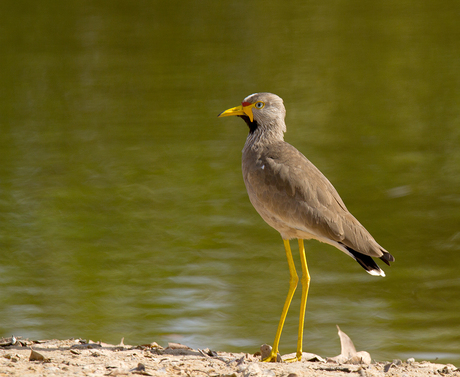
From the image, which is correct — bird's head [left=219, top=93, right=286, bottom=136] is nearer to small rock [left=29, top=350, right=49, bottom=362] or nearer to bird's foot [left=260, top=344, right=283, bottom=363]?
bird's foot [left=260, top=344, right=283, bottom=363]

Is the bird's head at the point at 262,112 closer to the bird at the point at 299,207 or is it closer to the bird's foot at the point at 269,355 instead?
the bird at the point at 299,207

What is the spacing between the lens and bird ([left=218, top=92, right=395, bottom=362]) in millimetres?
4918

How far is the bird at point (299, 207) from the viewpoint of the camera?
492 cm

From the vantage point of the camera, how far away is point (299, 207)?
5008 millimetres

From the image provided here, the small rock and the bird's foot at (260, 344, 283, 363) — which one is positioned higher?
the bird's foot at (260, 344, 283, 363)

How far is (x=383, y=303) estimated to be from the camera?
7285mm

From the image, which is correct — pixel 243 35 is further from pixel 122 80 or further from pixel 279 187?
pixel 279 187

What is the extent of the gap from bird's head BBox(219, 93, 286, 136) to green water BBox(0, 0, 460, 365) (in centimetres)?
202

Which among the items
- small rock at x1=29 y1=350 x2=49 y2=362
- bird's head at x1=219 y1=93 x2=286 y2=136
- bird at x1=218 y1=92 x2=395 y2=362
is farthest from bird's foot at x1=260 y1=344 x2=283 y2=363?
bird's head at x1=219 y1=93 x2=286 y2=136

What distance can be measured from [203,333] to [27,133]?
32.8 feet

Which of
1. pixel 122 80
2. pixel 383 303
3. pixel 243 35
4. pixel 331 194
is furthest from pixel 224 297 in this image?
pixel 243 35

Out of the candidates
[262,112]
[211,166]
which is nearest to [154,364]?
[262,112]

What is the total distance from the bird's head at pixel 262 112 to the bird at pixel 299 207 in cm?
17

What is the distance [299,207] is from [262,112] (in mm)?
1013
